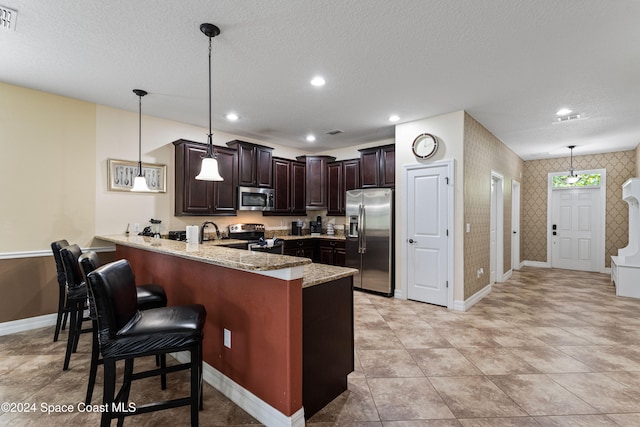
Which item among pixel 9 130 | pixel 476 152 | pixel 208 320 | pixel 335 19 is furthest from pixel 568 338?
pixel 9 130

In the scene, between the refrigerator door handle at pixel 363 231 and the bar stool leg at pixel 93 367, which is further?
the refrigerator door handle at pixel 363 231

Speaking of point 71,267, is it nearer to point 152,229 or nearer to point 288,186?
point 152,229

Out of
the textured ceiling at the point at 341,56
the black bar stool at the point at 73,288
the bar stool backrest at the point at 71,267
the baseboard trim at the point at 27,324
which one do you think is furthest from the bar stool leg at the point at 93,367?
the textured ceiling at the point at 341,56

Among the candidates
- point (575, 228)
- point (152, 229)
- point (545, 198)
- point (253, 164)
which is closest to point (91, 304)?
point (152, 229)

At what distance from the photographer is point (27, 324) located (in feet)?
11.1

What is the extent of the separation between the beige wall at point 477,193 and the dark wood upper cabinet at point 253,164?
3198 millimetres

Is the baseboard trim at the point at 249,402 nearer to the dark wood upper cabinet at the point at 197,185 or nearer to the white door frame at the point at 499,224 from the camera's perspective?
the dark wood upper cabinet at the point at 197,185

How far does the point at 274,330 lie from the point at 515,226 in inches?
276

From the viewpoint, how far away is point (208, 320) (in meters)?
2.34

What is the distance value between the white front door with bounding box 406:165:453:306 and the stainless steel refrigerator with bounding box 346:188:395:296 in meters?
0.32

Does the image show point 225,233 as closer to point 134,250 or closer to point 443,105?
point 134,250

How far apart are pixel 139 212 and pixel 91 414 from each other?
280 cm

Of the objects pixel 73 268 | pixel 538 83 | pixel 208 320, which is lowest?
pixel 208 320

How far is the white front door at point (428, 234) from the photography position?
13.7 ft
